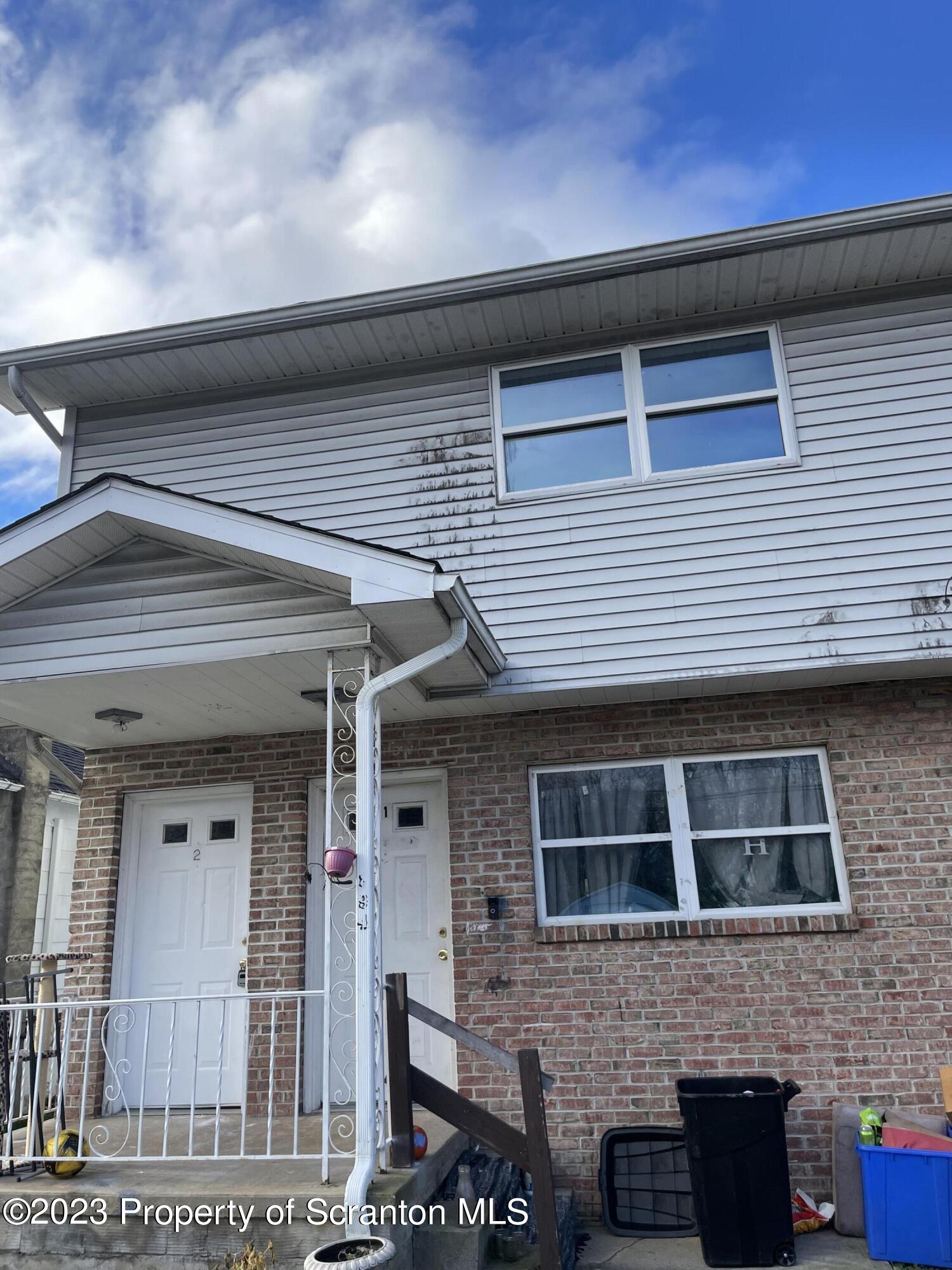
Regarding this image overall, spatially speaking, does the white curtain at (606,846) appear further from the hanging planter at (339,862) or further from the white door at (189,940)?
the white door at (189,940)

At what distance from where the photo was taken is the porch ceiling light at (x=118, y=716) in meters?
5.65

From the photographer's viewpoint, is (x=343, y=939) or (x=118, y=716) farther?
(x=118, y=716)

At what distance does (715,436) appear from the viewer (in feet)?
19.9

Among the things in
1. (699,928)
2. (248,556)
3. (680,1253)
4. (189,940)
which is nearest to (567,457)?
(248,556)

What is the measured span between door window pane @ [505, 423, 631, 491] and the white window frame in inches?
78.2

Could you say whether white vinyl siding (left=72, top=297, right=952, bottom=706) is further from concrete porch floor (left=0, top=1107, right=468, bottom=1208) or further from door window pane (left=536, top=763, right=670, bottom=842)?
concrete porch floor (left=0, top=1107, right=468, bottom=1208)

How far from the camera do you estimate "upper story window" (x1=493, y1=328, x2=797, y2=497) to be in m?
6.04

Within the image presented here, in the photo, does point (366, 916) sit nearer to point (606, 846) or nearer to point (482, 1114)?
point (482, 1114)

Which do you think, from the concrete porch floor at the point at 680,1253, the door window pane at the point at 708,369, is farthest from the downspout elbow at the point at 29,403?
the concrete porch floor at the point at 680,1253

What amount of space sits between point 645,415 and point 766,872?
10.5 ft

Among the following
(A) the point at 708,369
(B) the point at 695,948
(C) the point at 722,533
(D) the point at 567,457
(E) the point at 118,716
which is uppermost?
(A) the point at 708,369

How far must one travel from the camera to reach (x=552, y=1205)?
12.9 feet

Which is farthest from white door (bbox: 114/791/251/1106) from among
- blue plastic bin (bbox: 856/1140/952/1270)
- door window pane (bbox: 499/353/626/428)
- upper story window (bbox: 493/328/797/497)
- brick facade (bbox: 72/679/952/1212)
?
blue plastic bin (bbox: 856/1140/952/1270)

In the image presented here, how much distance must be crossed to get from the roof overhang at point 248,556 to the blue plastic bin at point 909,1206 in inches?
137
